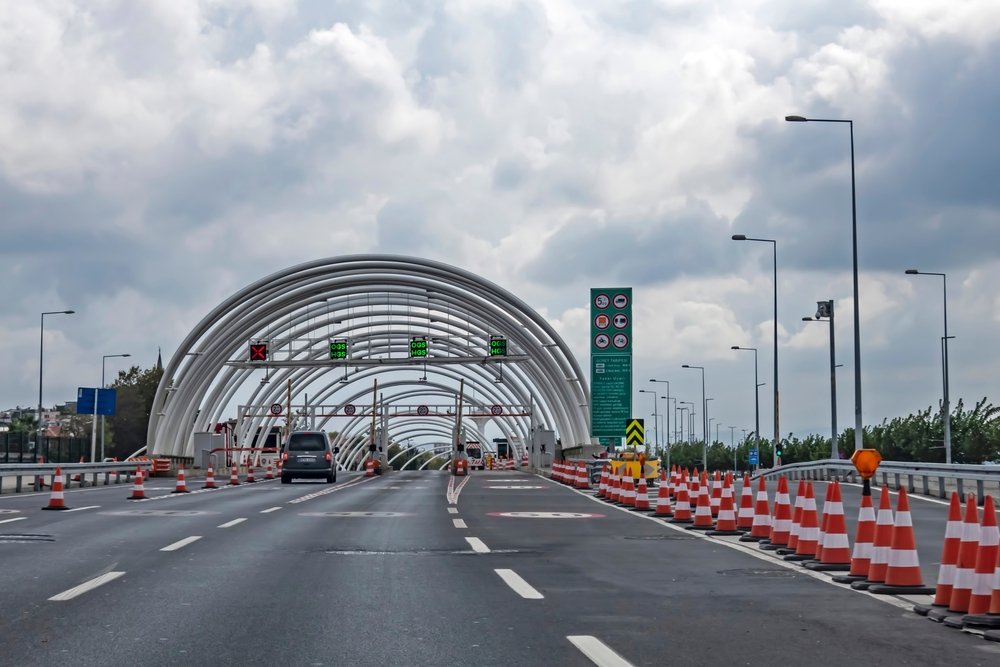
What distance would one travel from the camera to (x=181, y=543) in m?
15.6

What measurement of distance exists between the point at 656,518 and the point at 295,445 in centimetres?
2753

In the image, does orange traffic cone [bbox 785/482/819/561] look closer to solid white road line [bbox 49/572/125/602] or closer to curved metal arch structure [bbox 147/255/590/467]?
solid white road line [bbox 49/572/125/602]

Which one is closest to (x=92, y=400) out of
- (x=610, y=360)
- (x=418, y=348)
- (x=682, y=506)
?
(x=418, y=348)

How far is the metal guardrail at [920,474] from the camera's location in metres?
25.3

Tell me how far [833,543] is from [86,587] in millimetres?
7154

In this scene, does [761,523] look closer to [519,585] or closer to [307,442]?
[519,585]

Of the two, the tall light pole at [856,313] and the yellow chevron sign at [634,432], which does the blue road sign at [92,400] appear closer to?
the yellow chevron sign at [634,432]

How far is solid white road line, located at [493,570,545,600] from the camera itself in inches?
409

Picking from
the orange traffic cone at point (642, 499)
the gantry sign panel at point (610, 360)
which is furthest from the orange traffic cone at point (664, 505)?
the gantry sign panel at point (610, 360)

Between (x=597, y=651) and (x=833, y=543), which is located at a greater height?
(x=833, y=543)

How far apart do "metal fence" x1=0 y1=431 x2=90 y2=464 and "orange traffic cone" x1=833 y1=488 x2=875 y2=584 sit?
43.8 metres

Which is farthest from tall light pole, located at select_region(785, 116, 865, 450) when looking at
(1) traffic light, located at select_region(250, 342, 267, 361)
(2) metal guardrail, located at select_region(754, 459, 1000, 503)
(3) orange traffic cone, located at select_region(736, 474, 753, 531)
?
(1) traffic light, located at select_region(250, 342, 267, 361)

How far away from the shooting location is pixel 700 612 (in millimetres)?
9500

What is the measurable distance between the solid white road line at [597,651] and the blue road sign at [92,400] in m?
54.3
